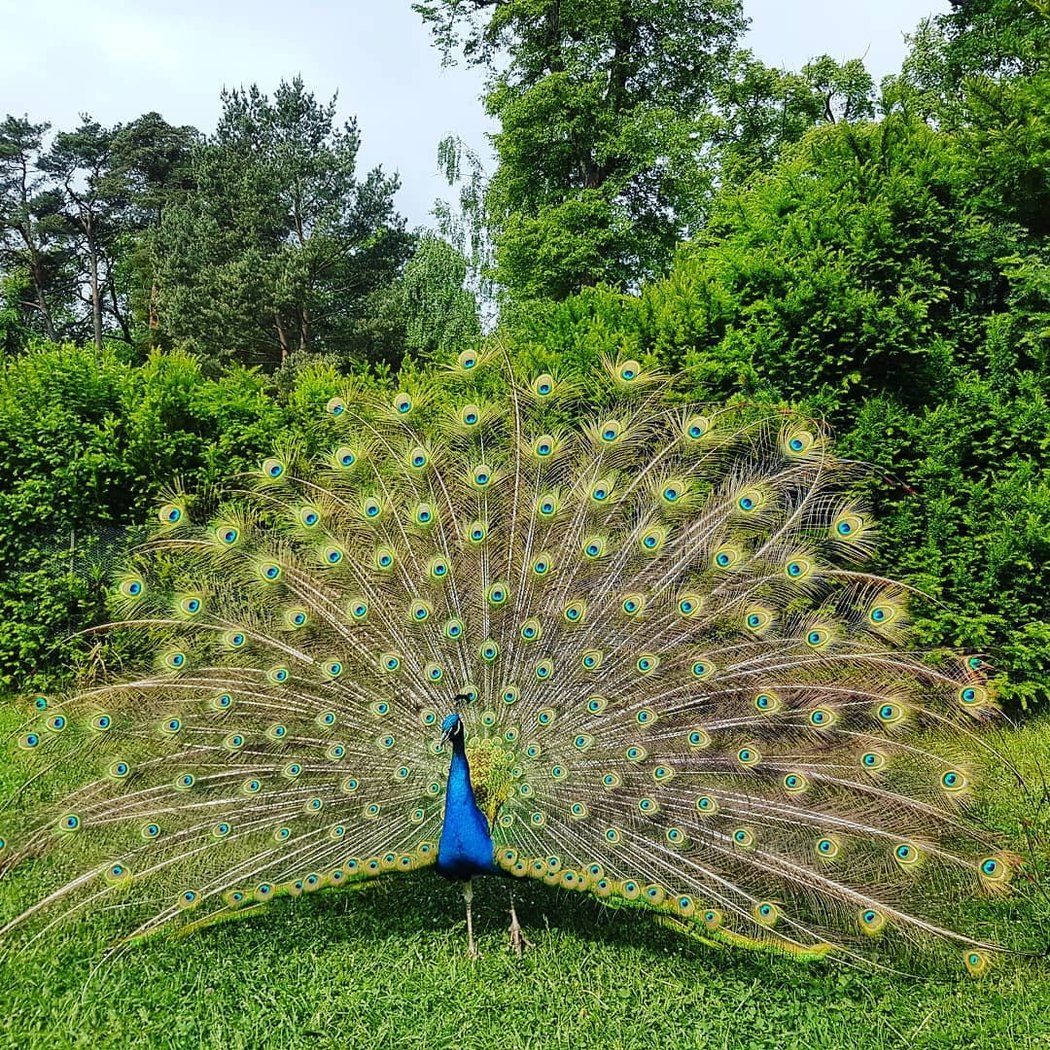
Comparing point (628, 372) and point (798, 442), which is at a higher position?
point (628, 372)

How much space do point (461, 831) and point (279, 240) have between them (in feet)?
80.5

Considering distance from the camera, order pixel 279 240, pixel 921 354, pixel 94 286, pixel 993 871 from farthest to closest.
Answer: pixel 94 286 → pixel 279 240 → pixel 921 354 → pixel 993 871

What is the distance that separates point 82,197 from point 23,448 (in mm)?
38879

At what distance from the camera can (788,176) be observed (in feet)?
26.6

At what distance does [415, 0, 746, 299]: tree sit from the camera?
18.2 metres

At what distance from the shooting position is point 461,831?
3.87m

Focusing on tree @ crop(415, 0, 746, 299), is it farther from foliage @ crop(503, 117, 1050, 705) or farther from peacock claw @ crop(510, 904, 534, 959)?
peacock claw @ crop(510, 904, 534, 959)

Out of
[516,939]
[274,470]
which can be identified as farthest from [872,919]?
[274,470]

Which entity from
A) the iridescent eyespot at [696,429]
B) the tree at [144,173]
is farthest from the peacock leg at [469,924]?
the tree at [144,173]

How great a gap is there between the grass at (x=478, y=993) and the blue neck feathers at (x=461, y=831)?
1.82 feet

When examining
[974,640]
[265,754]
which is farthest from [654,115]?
[265,754]

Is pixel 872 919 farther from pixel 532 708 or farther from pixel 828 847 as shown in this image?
pixel 532 708

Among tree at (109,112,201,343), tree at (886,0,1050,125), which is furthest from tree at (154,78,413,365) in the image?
tree at (886,0,1050,125)

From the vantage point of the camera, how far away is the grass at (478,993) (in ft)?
11.9
